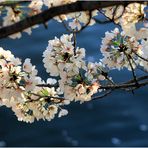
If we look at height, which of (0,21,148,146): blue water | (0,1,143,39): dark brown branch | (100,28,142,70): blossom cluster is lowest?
(0,1,143,39): dark brown branch

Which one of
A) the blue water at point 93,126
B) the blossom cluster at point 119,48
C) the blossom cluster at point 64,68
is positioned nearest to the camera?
the blossom cluster at point 64,68

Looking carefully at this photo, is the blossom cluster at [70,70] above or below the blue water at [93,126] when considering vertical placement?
below

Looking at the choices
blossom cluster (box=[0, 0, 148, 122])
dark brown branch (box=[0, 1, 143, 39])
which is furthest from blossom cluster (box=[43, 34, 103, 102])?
dark brown branch (box=[0, 1, 143, 39])

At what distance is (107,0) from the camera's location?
3.95 feet

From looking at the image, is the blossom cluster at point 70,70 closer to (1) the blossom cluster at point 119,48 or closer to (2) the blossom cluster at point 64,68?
(2) the blossom cluster at point 64,68

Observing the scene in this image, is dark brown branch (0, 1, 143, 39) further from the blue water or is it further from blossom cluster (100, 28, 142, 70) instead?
the blue water

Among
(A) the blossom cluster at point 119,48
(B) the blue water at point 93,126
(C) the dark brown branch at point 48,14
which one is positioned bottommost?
(C) the dark brown branch at point 48,14

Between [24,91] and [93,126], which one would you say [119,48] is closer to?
[24,91]

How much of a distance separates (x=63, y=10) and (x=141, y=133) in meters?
4.60

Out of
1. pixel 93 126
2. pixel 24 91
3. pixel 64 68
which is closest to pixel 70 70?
pixel 64 68

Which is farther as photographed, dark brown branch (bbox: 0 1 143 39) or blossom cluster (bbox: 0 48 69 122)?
blossom cluster (bbox: 0 48 69 122)

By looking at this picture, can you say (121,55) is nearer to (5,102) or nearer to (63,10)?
(5,102)

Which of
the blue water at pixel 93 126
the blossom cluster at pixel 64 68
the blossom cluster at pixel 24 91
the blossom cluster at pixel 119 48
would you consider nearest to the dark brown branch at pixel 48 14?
the blossom cluster at pixel 64 68

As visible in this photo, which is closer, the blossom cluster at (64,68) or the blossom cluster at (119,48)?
the blossom cluster at (64,68)
